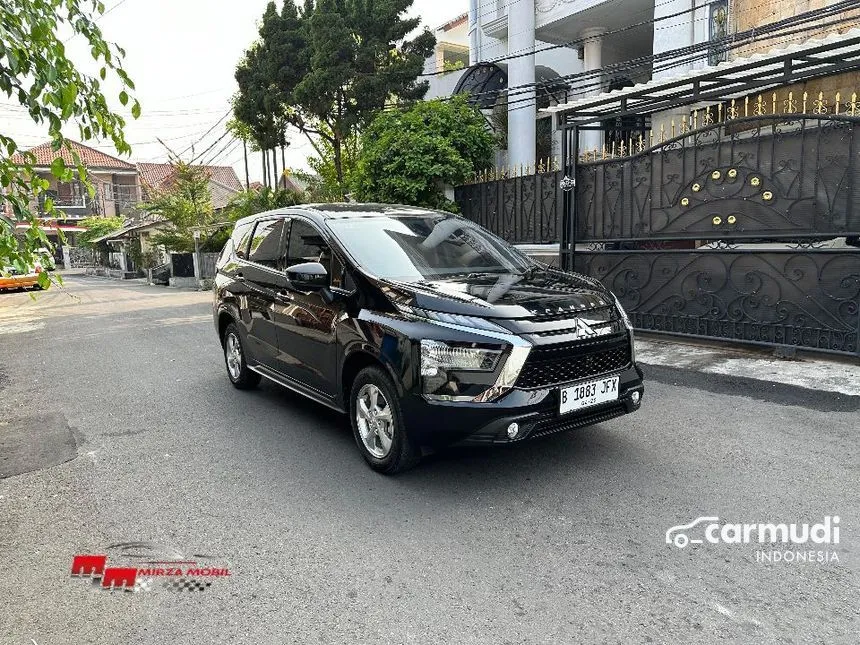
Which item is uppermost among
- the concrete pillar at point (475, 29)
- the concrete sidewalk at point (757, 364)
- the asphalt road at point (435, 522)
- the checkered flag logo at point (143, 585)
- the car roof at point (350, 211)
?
the concrete pillar at point (475, 29)

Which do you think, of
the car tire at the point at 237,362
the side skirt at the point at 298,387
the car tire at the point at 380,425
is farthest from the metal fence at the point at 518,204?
the car tire at the point at 380,425

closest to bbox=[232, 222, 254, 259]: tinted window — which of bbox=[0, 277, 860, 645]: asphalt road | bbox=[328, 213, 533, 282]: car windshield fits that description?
bbox=[0, 277, 860, 645]: asphalt road

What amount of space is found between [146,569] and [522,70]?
14.5 metres

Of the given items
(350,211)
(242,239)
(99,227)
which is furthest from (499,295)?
(99,227)

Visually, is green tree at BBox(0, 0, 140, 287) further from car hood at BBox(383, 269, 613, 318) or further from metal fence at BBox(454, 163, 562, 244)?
metal fence at BBox(454, 163, 562, 244)

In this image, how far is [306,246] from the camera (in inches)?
195

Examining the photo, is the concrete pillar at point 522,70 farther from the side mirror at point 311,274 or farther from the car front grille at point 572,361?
the car front grille at point 572,361

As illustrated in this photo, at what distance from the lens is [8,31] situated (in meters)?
2.75

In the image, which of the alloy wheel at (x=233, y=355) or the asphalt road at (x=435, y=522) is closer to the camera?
the asphalt road at (x=435, y=522)

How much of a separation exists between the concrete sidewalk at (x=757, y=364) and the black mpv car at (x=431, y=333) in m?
2.72

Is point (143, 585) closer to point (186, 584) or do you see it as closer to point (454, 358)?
point (186, 584)

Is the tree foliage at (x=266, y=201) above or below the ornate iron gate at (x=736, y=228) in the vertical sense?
above

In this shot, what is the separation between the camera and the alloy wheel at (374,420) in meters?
3.98

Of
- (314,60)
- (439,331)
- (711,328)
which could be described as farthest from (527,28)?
(439,331)
